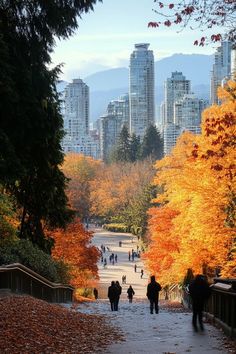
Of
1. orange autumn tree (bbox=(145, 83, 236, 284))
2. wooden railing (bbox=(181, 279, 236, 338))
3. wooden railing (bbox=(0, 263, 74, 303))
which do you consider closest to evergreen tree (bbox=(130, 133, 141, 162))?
orange autumn tree (bbox=(145, 83, 236, 284))

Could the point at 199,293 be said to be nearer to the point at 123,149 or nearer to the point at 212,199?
the point at 212,199

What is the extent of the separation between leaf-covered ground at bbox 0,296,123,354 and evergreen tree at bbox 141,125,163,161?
127m

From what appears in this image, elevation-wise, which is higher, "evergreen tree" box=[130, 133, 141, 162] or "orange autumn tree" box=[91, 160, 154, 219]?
"evergreen tree" box=[130, 133, 141, 162]

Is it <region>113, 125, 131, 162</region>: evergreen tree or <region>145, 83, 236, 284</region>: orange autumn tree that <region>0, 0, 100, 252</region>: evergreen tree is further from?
<region>113, 125, 131, 162</region>: evergreen tree

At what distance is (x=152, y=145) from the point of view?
14600 centimetres

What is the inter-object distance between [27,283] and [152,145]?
128679 mm

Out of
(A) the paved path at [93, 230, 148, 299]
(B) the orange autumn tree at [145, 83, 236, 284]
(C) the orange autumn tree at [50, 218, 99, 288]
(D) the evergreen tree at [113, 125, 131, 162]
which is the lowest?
(A) the paved path at [93, 230, 148, 299]

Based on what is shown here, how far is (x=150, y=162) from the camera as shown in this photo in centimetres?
12469

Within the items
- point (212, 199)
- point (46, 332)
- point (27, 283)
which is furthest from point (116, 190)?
point (46, 332)

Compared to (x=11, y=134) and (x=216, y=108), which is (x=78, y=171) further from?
(x=11, y=134)

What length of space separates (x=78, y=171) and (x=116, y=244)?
111ft

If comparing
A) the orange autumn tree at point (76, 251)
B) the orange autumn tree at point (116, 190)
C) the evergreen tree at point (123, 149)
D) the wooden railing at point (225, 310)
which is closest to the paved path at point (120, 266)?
the orange autumn tree at point (116, 190)

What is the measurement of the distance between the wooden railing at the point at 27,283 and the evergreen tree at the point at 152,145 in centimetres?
11884

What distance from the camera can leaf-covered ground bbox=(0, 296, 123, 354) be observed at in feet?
30.6
